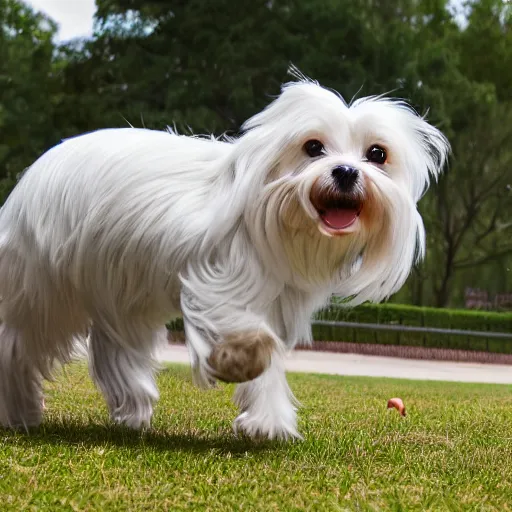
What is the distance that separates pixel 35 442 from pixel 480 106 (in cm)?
2288

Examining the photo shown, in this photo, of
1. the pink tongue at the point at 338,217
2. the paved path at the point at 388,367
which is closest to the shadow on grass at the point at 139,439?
the pink tongue at the point at 338,217

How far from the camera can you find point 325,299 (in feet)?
14.9

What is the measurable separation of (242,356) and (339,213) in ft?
2.46

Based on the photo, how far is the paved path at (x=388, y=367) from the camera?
16766 millimetres

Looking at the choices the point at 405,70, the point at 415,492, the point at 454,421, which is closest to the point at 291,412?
the point at 415,492

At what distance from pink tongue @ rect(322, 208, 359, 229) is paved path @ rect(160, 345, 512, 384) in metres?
11.8

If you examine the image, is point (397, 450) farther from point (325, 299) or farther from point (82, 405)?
point (82, 405)

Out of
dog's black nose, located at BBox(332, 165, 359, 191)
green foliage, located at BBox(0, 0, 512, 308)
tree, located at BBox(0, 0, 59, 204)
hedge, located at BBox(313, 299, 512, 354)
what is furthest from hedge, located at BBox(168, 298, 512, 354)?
dog's black nose, located at BBox(332, 165, 359, 191)

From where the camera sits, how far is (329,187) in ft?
12.9

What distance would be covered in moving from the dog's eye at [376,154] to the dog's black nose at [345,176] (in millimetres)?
275

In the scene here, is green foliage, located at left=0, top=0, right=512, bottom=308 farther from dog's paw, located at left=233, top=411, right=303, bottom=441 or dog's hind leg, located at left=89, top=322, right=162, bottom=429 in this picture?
dog's paw, located at left=233, top=411, right=303, bottom=441

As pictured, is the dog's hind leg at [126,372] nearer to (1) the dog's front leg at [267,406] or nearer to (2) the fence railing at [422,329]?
(1) the dog's front leg at [267,406]

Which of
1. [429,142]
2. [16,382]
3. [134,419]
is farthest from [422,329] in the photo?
[429,142]

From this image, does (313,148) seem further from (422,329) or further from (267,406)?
(422,329)
